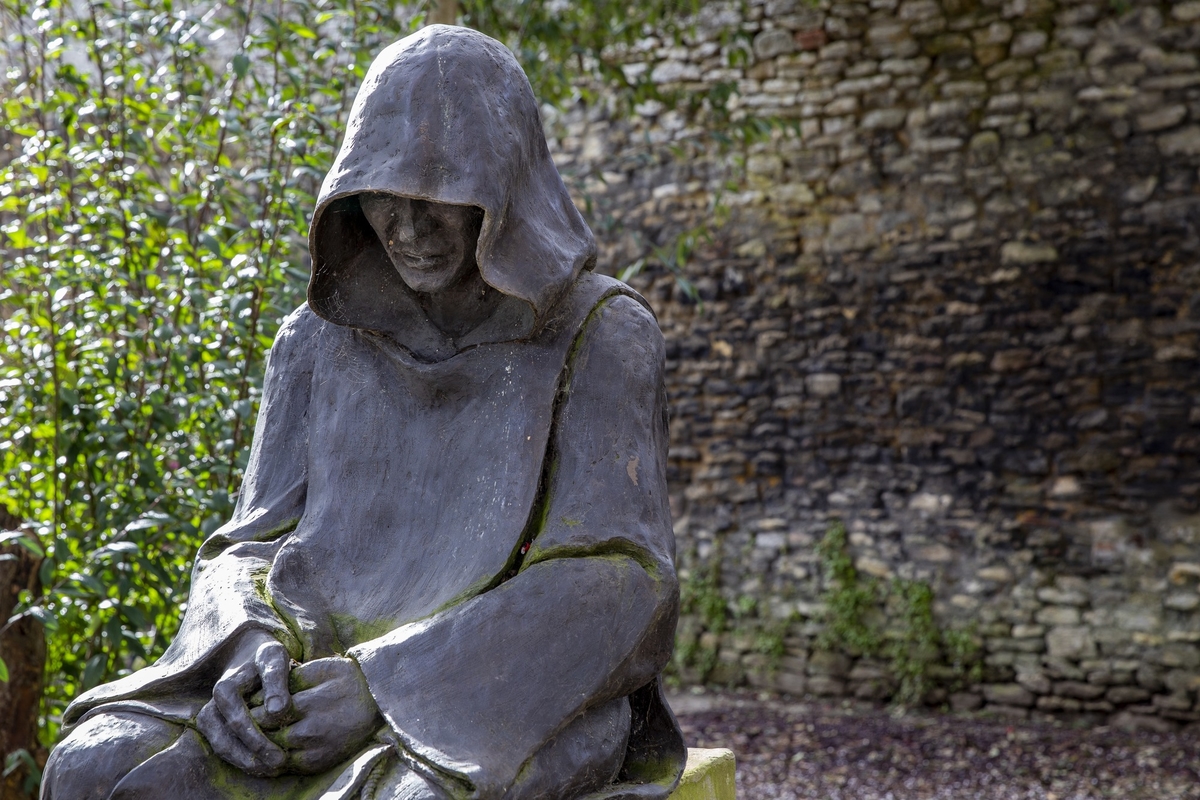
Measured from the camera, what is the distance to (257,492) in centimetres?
211

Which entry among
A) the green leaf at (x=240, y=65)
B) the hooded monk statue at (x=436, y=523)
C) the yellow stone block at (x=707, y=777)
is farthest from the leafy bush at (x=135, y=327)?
the yellow stone block at (x=707, y=777)

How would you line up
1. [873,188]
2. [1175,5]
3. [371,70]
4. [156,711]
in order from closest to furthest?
1. [156,711]
2. [371,70]
3. [1175,5]
4. [873,188]

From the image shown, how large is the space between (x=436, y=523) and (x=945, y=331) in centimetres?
548

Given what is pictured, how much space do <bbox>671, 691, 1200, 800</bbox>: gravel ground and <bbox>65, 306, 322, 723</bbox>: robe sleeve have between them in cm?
414

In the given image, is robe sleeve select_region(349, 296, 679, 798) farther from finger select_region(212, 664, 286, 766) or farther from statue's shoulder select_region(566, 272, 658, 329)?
finger select_region(212, 664, 286, 766)

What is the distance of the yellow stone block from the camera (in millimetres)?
2172

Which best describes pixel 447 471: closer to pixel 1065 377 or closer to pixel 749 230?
pixel 1065 377

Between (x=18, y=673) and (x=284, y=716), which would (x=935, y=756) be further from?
(x=284, y=716)

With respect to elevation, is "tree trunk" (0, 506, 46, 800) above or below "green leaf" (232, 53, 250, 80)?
below

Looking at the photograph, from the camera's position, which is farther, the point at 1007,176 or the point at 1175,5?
the point at 1007,176

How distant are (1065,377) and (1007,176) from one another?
3.89ft

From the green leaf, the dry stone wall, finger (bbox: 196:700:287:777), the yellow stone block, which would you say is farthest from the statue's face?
the dry stone wall

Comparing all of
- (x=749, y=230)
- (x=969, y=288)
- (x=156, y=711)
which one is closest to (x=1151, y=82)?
(x=969, y=288)

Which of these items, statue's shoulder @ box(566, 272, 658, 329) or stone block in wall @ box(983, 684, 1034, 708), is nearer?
statue's shoulder @ box(566, 272, 658, 329)
